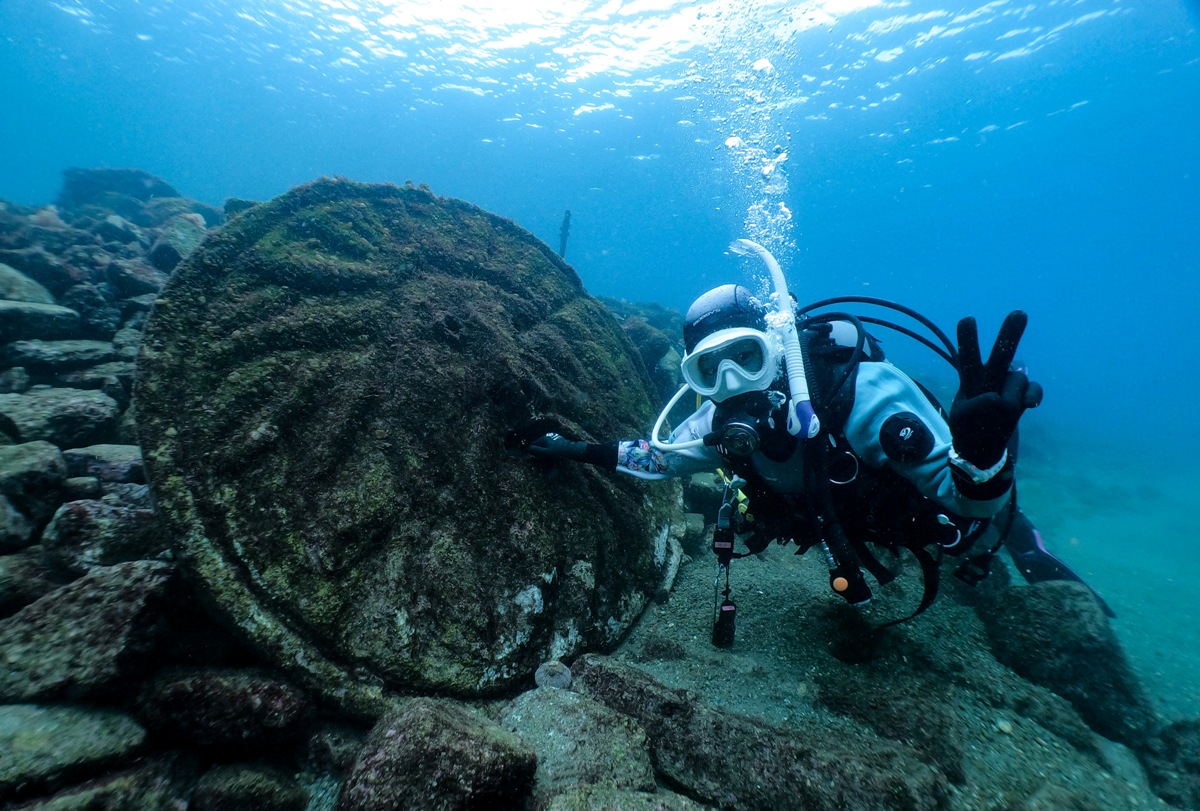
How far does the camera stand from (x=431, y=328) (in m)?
4.14

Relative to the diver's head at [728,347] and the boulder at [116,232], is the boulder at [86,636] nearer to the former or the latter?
the diver's head at [728,347]

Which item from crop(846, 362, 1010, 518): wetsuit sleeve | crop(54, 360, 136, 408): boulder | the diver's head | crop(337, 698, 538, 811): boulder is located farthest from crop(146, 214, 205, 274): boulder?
crop(846, 362, 1010, 518): wetsuit sleeve

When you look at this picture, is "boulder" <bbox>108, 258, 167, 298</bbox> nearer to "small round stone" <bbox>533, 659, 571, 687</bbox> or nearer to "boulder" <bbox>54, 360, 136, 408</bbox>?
"boulder" <bbox>54, 360, 136, 408</bbox>

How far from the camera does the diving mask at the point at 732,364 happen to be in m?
3.04

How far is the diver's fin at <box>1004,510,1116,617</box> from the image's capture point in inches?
227

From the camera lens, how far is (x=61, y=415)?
12.5 ft

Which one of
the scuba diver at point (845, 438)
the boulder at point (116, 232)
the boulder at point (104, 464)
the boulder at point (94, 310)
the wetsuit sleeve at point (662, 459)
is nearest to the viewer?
the scuba diver at point (845, 438)

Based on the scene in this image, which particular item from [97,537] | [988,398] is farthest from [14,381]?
[988,398]

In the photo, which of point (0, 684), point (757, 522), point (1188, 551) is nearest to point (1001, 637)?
point (757, 522)

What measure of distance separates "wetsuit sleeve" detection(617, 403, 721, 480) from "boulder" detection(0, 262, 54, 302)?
24.7 ft

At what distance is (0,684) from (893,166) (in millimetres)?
55843

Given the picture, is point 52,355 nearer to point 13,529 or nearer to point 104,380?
point 104,380

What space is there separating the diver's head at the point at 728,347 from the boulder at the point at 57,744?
3.54 m

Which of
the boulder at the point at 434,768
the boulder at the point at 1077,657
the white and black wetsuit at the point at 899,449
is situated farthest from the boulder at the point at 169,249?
the boulder at the point at 1077,657
